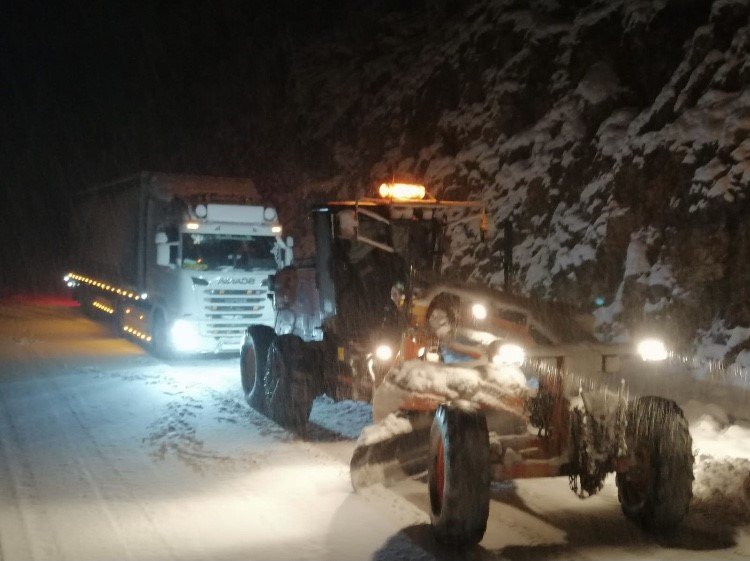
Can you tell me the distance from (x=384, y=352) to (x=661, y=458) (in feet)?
11.2

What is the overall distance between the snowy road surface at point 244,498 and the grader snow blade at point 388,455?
0.16 metres

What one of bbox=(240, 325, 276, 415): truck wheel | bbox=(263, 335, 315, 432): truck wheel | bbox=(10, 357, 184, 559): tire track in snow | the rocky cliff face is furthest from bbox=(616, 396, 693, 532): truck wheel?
bbox=(240, 325, 276, 415): truck wheel

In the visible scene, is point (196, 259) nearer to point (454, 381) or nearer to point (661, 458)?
point (454, 381)

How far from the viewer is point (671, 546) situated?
20.9 ft

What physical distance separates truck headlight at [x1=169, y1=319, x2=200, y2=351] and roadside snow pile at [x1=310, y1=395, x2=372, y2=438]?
449 centimetres

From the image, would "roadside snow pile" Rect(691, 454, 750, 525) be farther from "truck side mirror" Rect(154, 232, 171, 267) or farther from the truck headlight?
"truck side mirror" Rect(154, 232, 171, 267)

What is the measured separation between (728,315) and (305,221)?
17246 mm

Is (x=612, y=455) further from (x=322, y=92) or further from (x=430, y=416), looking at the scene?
(x=322, y=92)

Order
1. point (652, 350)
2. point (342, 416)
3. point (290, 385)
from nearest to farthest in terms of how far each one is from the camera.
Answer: point (652, 350)
point (290, 385)
point (342, 416)

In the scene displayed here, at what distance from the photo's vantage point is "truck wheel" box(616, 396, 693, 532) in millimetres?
6387

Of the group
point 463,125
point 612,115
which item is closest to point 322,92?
point 463,125

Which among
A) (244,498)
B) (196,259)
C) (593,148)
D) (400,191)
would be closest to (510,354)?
(244,498)

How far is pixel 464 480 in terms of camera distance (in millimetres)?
5930

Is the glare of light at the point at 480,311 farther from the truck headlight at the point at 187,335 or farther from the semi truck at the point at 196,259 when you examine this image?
the truck headlight at the point at 187,335
